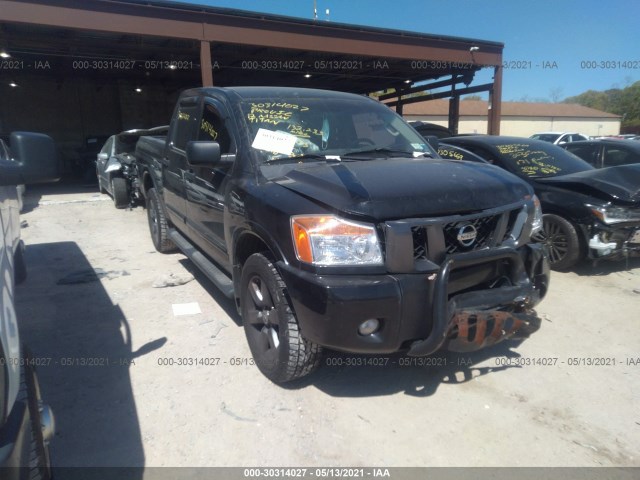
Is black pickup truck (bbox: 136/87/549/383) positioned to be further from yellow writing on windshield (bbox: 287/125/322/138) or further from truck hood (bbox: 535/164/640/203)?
truck hood (bbox: 535/164/640/203)

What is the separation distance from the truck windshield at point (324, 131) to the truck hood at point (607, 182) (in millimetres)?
2234

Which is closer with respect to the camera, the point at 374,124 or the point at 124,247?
the point at 374,124

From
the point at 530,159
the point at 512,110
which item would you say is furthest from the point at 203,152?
the point at 512,110

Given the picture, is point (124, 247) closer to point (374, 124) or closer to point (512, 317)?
point (374, 124)

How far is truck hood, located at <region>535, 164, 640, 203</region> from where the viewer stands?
489cm

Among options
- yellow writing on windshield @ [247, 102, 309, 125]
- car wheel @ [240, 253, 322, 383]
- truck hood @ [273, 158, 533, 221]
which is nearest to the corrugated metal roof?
yellow writing on windshield @ [247, 102, 309, 125]

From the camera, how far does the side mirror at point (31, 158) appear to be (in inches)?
83.4

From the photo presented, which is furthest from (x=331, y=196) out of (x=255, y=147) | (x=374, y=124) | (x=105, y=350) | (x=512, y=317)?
(x=105, y=350)

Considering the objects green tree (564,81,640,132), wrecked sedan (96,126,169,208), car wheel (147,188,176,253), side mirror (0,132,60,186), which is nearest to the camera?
side mirror (0,132,60,186)

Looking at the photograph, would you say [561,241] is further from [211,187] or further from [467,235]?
[211,187]

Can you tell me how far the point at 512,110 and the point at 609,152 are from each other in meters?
55.7

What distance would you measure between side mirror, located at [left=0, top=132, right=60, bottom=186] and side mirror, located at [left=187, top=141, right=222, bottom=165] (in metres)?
1.10

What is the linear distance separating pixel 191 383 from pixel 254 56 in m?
12.4

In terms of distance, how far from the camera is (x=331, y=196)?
8.50 feet
